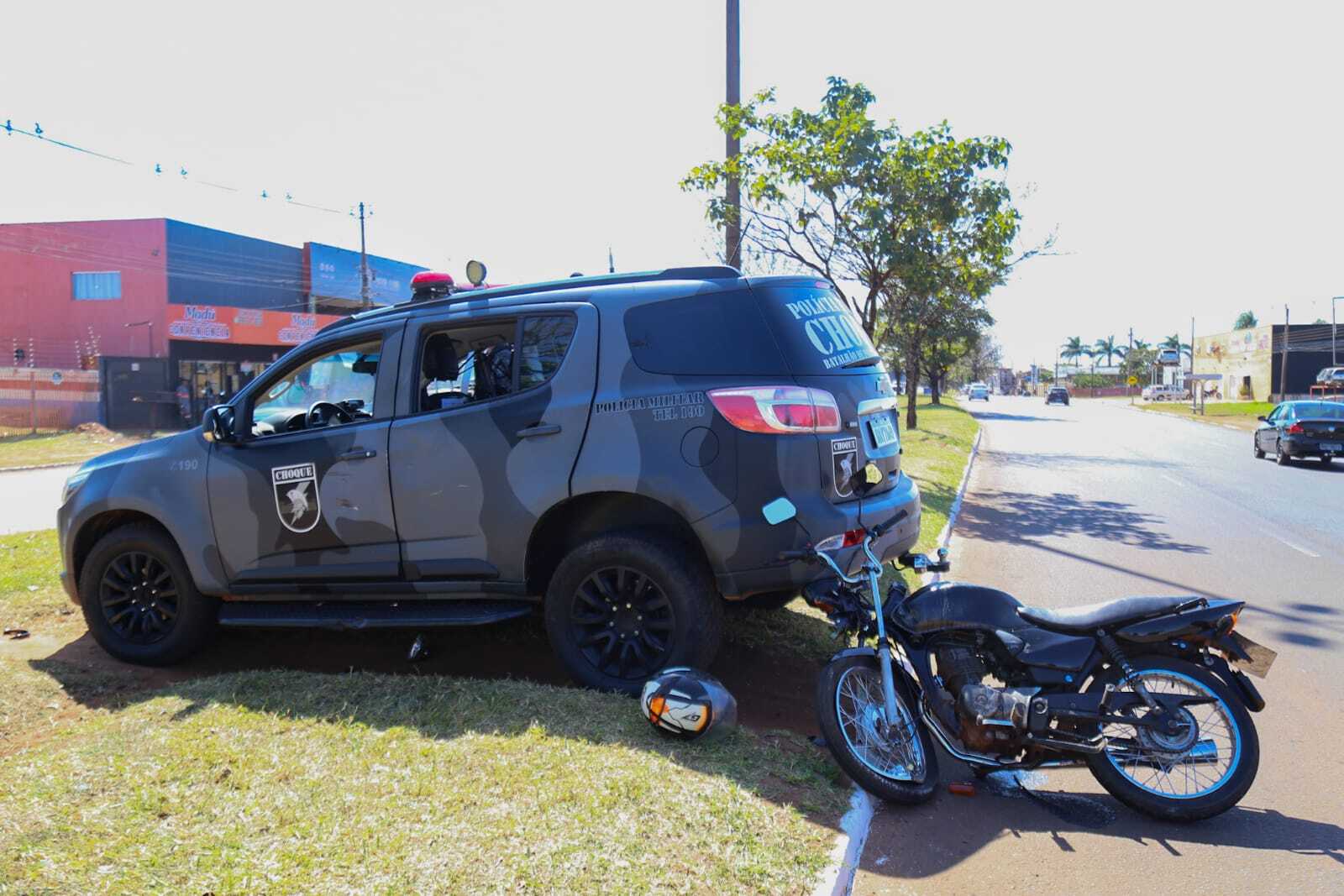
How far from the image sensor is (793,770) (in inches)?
162

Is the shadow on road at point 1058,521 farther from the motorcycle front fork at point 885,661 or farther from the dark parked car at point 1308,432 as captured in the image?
the dark parked car at point 1308,432

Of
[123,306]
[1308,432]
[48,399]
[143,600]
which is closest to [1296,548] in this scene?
[143,600]

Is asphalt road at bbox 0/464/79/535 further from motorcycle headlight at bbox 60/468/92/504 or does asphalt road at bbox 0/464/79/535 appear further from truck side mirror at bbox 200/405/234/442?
truck side mirror at bbox 200/405/234/442

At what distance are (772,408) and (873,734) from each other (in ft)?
4.86

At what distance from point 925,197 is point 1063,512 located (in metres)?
4.92

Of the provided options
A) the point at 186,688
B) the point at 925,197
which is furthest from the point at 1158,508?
the point at 186,688

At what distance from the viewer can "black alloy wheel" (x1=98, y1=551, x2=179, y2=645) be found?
5.81 metres

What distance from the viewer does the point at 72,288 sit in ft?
121

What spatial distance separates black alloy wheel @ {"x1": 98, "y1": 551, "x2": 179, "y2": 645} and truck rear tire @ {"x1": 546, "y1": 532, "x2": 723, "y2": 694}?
2.51 metres

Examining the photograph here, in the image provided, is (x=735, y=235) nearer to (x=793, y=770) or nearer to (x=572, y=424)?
(x=572, y=424)

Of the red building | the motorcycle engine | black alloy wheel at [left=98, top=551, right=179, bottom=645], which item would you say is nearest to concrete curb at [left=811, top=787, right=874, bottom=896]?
the motorcycle engine

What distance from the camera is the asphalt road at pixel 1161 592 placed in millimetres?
3570

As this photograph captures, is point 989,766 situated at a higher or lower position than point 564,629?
lower

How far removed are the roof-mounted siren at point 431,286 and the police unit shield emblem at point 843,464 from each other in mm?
2534
